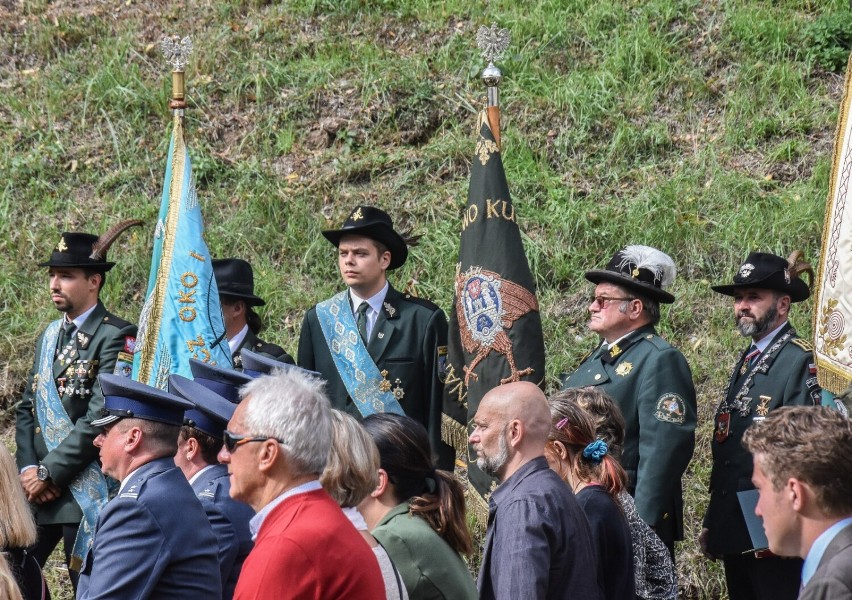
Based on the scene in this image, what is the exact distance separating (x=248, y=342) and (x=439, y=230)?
326 cm

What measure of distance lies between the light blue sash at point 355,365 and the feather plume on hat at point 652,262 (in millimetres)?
1468

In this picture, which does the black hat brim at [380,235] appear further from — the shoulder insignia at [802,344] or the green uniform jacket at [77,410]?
the shoulder insignia at [802,344]

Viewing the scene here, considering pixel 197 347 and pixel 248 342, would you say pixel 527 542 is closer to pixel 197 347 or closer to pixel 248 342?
pixel 197 347

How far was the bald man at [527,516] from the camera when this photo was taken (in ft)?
12.5

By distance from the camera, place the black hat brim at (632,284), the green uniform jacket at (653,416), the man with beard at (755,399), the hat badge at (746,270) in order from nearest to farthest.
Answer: the green uniform jacket at (653,416)
the man with beard at (755,399)
the black hat brim at (632,284)
the hat badge at (746,270)

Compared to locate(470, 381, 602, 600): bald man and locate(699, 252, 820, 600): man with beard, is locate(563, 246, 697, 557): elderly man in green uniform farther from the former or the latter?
locate(470, 381, 602, 600): bald man

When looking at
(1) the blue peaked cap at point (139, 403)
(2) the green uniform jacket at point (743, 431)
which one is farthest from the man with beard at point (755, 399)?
(1) the blue peaked cap at point (139, 403)

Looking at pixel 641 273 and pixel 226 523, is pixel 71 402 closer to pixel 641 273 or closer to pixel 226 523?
pixel 226 523

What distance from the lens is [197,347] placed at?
616cm

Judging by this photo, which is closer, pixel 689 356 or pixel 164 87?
pixel 689 356

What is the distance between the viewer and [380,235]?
6652 millimetres

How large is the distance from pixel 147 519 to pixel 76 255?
352cm

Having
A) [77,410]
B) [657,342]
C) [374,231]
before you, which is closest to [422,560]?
[657,342]

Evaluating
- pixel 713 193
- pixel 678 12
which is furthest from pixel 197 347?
pixel 678 12
